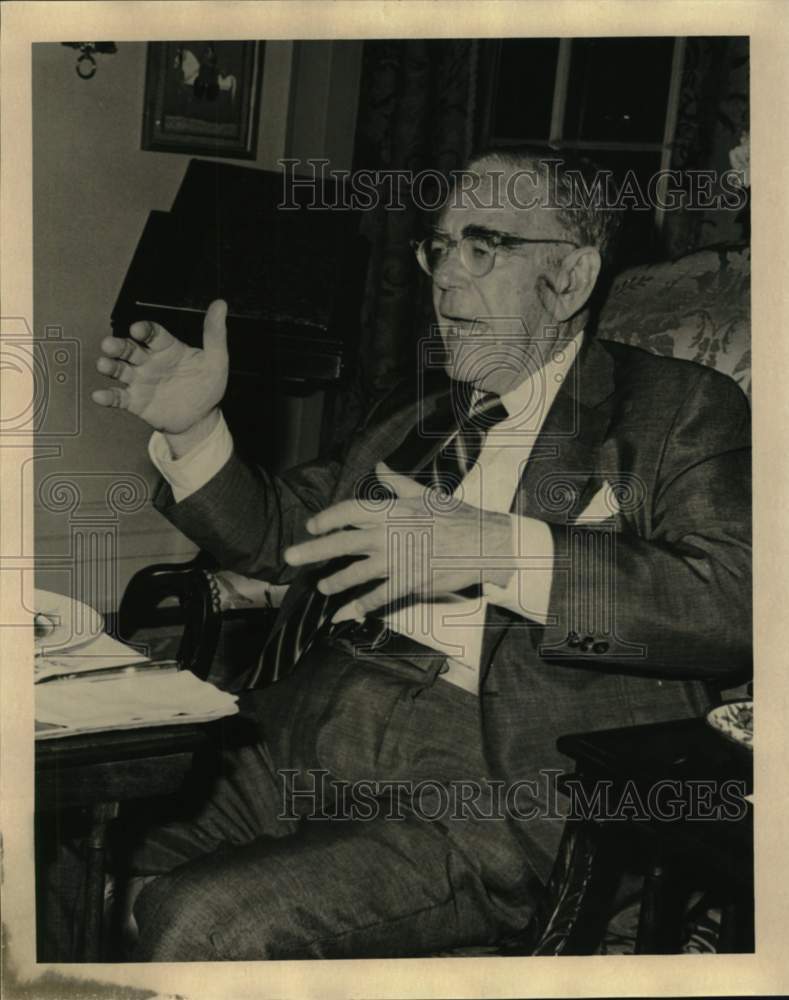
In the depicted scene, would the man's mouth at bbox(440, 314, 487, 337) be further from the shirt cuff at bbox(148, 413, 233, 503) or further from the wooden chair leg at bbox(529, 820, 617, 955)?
the wooden chair leg at bbox(529, 820, 617, 955)

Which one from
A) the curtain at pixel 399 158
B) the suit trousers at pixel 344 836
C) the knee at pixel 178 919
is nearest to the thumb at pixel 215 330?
the curtain at pixel 399 158

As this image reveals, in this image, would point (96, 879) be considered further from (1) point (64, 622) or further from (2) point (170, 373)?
(2) point (170, 373)

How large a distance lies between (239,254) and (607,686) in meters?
1.01

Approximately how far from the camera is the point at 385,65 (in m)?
2.20

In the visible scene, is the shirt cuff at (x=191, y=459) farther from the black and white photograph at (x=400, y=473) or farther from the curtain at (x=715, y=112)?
the curtain at (x=715, y=112)

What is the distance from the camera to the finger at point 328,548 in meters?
2.13

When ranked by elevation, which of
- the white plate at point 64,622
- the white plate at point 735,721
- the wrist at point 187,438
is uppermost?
the wrist at point 187,438

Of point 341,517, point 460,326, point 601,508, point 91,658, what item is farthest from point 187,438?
point 601,508

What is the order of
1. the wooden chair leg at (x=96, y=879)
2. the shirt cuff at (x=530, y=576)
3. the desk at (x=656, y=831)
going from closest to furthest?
the wooden chair leg at (x=96, y=879) → the desk at (x=656, y=831) → the shirt cuff at (x=530, y=576)

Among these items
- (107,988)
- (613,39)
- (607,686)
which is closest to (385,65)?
(613,39)

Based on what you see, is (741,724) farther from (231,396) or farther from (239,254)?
(239,254)

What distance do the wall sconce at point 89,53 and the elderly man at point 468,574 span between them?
491 mm

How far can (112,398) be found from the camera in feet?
Result: 7.00

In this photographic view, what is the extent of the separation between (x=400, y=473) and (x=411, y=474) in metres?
0.02
